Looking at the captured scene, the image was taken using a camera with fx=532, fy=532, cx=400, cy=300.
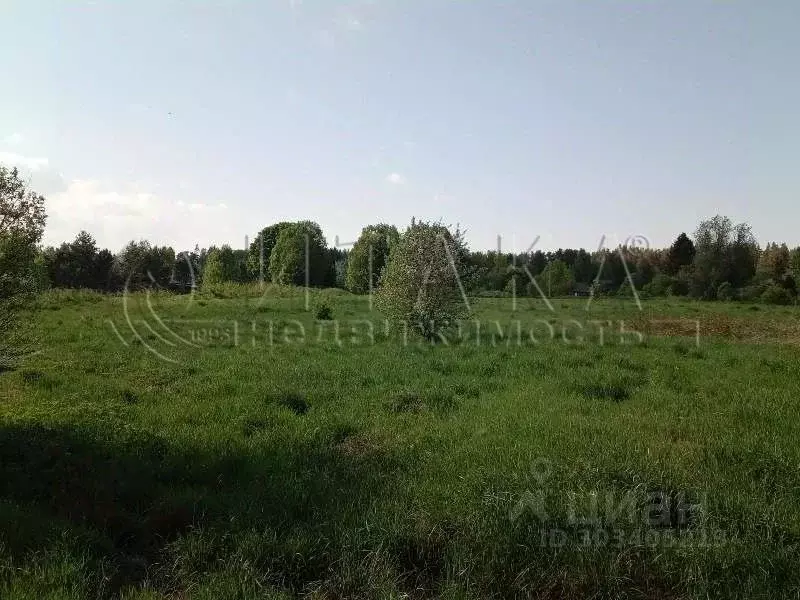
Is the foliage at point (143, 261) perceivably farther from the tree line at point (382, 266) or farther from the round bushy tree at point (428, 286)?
the round bushy tree at point (428, 286)

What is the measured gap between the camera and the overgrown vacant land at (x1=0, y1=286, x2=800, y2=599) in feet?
16.3

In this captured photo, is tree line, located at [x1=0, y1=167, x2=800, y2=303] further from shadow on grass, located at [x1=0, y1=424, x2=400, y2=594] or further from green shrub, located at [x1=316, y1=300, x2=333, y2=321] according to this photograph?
shadow on grass, located at [x1=0, y1=424, x2=400, y2=594]

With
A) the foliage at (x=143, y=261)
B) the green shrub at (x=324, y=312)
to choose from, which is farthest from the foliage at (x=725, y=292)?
the foliage at (x=143, y=261)

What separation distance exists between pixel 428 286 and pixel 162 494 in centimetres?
1520

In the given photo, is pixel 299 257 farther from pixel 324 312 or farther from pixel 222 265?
pixel 324 312

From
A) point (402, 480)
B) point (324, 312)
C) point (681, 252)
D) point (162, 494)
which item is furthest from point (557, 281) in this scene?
point (162, 494)

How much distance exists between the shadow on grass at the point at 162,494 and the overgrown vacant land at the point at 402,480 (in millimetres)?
29

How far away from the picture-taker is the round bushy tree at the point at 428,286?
21031 millimetres

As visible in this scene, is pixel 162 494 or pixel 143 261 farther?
pixel 143 261

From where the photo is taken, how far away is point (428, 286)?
829 inches

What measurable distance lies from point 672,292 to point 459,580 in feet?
238

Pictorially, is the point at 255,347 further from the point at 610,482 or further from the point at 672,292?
the point at 672,292

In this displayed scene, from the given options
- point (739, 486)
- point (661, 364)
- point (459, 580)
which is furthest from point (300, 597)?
point (661, 364)

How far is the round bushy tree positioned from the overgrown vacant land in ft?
20.5
